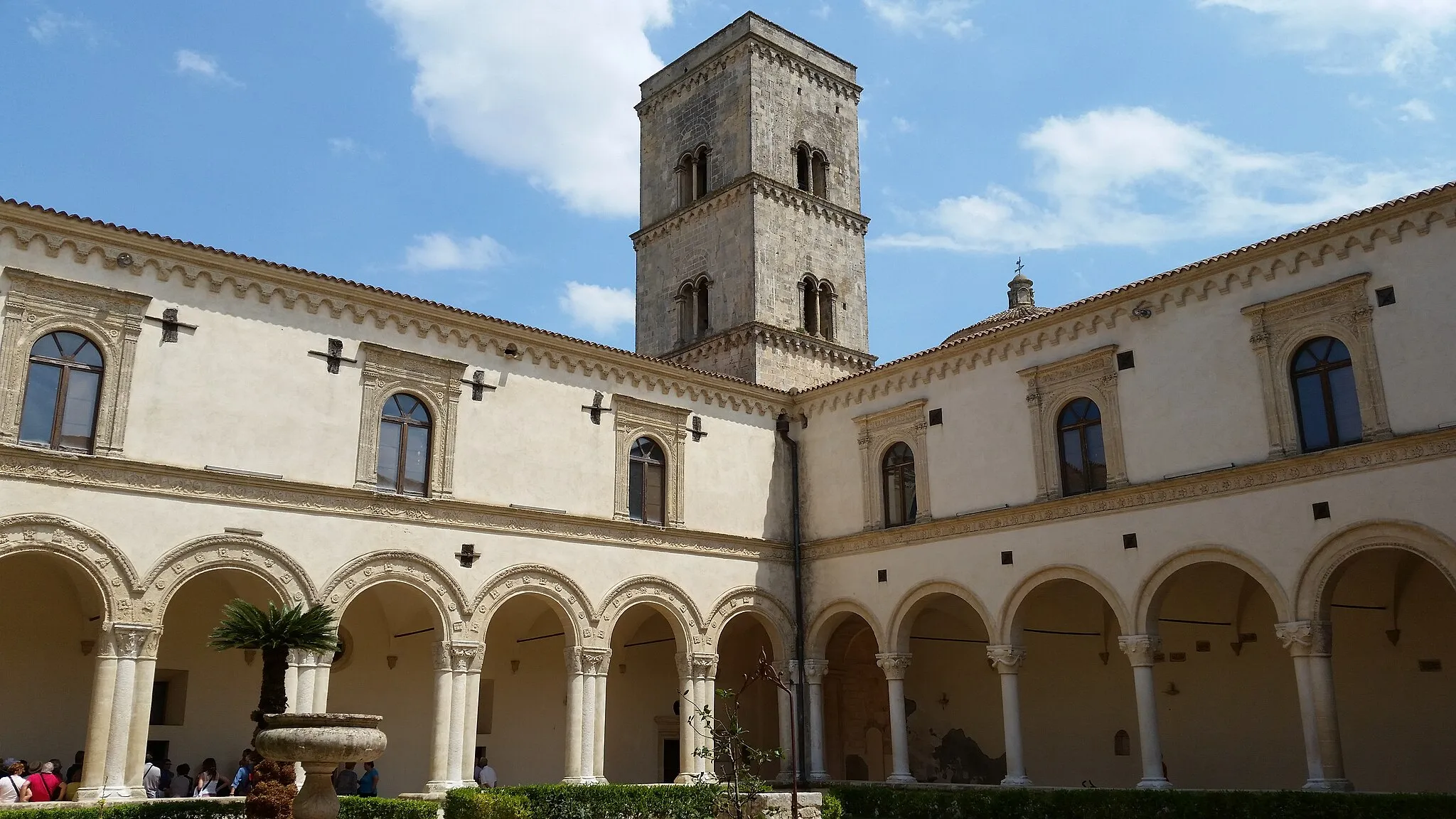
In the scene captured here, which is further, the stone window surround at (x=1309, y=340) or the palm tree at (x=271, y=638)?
the stone window surround at (x=1309, y=340)

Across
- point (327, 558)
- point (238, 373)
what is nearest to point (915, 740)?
point (327, 558)

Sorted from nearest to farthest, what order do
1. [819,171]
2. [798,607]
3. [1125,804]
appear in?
[1125,804], [798,607], [819,171]

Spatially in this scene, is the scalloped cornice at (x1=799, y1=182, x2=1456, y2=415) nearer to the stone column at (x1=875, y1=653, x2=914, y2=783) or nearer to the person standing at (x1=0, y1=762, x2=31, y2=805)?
the stone column at (x1=875, y1=653, x2=914, y2=783)

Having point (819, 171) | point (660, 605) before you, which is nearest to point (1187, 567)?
point (660, 605)

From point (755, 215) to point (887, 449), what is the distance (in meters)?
8.94

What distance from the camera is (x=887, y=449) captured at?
24.2m

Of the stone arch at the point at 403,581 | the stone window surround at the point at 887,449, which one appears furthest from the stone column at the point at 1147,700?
the stone arch at the point at 403,581

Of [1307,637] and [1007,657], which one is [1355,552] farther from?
[1007,657]

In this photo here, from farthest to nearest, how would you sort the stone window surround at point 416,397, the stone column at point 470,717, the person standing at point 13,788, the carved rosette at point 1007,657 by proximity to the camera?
the carved rosette at point 1007,657, the stone column at point 470,717, the stone window surround at point 416,397, the person standing at point 13,788

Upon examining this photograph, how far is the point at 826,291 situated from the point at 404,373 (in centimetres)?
1469

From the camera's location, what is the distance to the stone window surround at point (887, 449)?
2328cm

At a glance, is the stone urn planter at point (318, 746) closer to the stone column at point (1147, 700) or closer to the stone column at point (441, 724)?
the stone column at point (441, 724)

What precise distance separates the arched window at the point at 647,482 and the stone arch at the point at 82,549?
9197mm

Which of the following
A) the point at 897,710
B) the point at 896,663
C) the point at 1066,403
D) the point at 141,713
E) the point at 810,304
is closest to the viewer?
the point at 141,713
